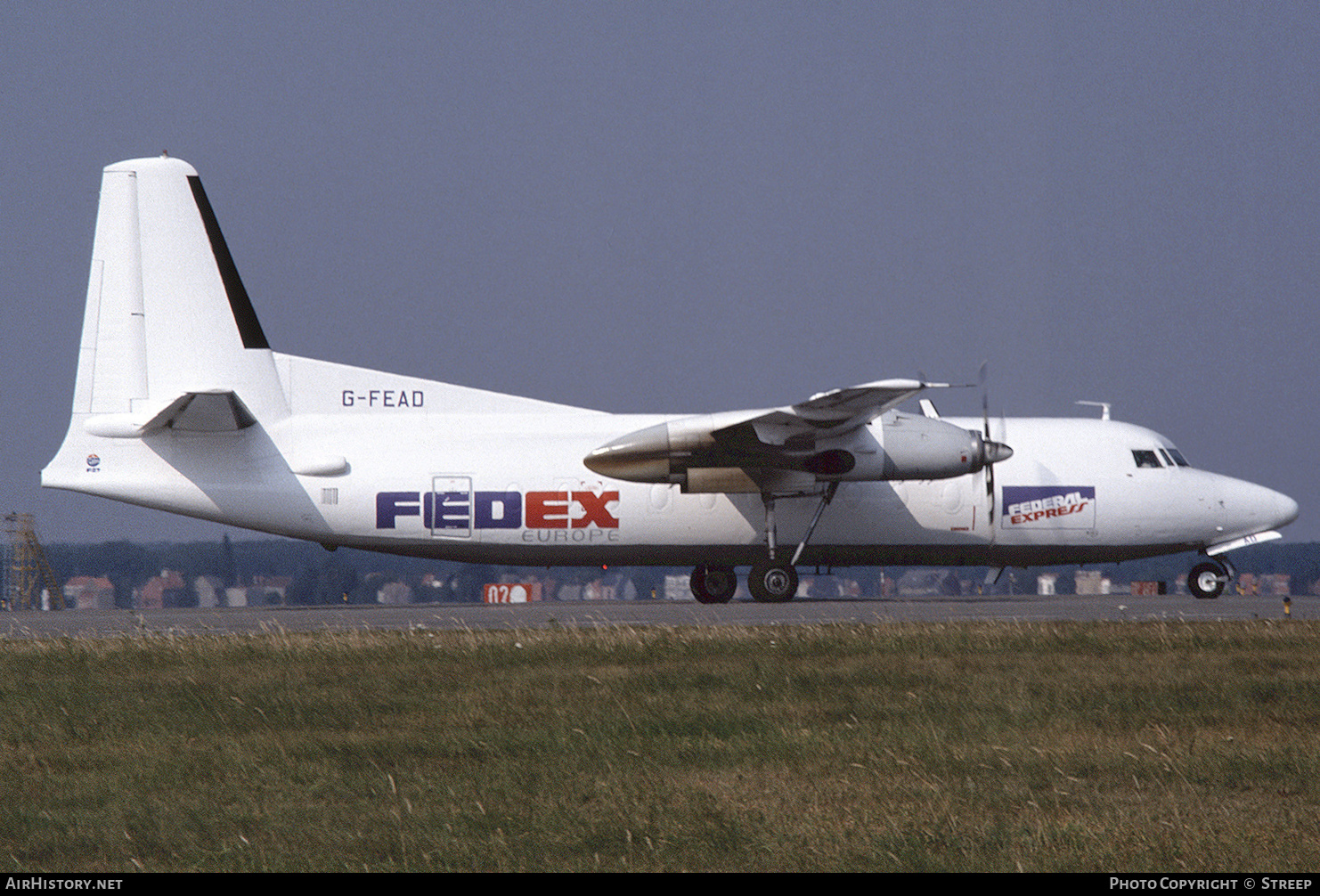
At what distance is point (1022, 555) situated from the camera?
92.6 feet

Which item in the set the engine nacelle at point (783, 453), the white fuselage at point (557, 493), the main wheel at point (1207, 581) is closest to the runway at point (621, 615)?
the main wheel at point (1207, 581)

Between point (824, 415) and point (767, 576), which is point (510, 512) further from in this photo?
point (824, 415)

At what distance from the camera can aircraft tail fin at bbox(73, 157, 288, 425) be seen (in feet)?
83.2

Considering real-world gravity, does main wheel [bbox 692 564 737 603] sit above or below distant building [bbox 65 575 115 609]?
above

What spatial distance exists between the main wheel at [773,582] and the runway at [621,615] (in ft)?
1.42

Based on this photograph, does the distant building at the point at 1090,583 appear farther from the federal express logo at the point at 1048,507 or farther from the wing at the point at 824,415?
the wing at the point at 824,415

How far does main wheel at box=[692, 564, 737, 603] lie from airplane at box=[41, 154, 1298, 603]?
0.05m

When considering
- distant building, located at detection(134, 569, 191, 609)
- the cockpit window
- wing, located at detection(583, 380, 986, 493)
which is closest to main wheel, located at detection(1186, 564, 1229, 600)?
the cockpit window

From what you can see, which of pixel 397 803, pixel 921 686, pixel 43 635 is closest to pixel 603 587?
pixel 43 635

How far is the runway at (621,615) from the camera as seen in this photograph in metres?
20.9

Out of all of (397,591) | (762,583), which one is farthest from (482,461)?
(397,591)

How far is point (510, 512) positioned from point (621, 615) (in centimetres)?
447

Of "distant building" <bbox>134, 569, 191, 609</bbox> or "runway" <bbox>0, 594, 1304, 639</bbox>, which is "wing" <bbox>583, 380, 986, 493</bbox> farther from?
"distant building" <bbox>134, 569, 191, 609</bbox>
